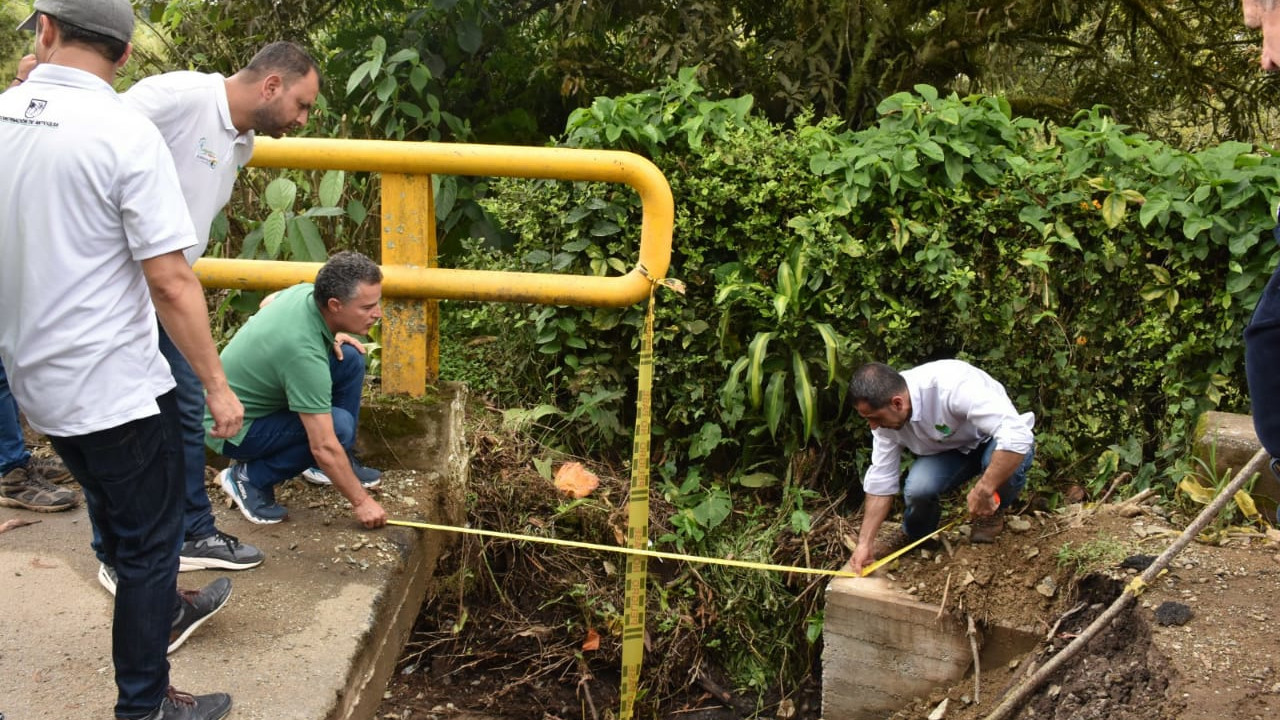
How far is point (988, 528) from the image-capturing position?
4.55 metres

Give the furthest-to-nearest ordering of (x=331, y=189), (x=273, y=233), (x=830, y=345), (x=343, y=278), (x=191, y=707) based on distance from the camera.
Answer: (x=331, y=189)
(x=273, y=233)
(x=830, y=345)
(x=343, y=278)
(x=191, y=707)

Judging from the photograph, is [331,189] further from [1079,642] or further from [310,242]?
[1079,642]

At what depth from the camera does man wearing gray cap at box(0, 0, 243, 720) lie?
242 centimetres

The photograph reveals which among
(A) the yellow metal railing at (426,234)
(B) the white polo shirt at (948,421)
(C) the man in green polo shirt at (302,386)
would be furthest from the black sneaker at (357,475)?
(B) the white polo shirt at (948,421)

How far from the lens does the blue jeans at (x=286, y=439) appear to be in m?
3.88

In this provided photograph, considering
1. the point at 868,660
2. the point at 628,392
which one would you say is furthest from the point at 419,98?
the point at 868,660

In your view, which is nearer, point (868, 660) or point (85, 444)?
point (85, 444)

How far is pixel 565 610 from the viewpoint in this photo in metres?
4.82

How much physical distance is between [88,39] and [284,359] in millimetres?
1424

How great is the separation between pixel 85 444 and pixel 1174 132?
6764 millimetres

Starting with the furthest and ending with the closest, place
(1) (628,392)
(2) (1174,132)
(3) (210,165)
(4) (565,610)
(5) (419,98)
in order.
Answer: (2) (1174,132)
(5) (419,98)
(1) (628,392)
(4) (565,610)
(3) (210,165)

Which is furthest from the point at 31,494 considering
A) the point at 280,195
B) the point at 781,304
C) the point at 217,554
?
the point at 781,304

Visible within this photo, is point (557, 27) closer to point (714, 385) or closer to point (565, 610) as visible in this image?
point (714, 385)

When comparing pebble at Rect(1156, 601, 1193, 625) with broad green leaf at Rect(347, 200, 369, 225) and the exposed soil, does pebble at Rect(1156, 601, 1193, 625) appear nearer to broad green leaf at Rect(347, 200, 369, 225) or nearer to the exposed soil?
the exposed soil
